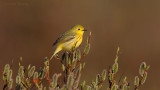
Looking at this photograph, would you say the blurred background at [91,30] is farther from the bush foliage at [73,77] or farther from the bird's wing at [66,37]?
the bush foliage at [73,77]

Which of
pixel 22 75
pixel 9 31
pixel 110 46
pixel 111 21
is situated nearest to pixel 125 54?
pixel 110 46

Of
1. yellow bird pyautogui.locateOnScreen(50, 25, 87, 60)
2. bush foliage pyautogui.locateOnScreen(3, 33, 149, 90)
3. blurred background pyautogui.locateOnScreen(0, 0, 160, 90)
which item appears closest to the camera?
bush foliage pyautogui.locateOnScreen(3, 33, 149, 90)

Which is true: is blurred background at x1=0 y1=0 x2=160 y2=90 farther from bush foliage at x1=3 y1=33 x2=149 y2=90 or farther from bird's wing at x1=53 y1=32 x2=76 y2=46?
bush foliage at x1=3 y1=33 x2=149 y2=90

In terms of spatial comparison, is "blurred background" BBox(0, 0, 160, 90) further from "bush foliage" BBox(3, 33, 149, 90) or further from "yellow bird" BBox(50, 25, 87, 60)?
"bush foliage" BBox(3, 33, 149, 90)

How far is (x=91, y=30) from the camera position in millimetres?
10328

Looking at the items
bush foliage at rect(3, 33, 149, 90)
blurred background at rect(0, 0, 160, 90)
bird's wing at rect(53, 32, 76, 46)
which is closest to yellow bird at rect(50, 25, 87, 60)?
bird's wing at rect(53, 32, 76, 46)

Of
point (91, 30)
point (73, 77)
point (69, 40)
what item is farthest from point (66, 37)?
point (91, 30)

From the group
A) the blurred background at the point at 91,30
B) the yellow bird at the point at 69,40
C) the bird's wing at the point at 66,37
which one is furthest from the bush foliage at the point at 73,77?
the blurred background at the point at 91,30

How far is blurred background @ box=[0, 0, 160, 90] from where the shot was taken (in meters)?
9.29

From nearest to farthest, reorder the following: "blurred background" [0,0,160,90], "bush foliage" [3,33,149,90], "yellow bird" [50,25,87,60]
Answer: "bush foliage" [3,33,149,90], "yellow bird" [50,25,87,60], "blurred background" [0,0,160,90]

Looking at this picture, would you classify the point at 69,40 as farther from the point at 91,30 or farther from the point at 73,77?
the point at 91,30

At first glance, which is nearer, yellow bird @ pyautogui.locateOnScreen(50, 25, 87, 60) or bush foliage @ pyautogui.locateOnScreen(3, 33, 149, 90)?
bush foliage @ pyautogui.locateOnScreen(3, 33, 149, 90)

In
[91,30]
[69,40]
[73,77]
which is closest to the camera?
[73,77]

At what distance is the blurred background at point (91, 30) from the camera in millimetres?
9289
